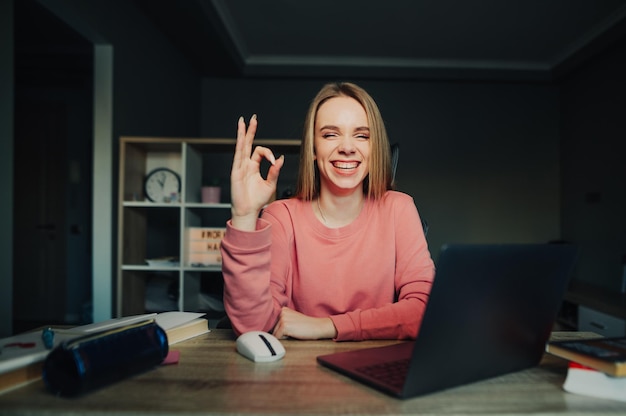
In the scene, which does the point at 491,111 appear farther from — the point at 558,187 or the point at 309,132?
the point at 309,132

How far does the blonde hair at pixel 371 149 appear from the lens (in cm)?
149

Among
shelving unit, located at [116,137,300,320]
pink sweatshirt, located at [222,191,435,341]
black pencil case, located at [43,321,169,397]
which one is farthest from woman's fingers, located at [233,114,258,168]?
shelving unit, located at [116,137,300,320]

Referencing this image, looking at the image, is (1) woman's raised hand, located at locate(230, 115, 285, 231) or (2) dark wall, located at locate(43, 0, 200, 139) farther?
(2) dark wall, located at locate(43, 0, 200, 139)

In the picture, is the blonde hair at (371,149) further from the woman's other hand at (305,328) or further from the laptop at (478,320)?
the laptop at (478,320)

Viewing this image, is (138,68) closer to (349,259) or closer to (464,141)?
(349,259)

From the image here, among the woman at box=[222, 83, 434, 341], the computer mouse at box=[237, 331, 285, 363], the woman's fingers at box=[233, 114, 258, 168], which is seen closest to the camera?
the computer mouse at box=[237, 331, 285, 363]

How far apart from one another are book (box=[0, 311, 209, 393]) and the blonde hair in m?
0.58

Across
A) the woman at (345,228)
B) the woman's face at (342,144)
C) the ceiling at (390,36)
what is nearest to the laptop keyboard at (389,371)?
the woman at (345,228)

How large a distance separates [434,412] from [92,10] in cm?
295

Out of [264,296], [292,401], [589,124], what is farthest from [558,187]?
[292,401]

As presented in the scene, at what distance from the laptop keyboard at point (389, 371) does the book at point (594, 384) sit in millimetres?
257

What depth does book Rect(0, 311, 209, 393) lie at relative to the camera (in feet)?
2.50

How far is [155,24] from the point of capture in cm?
385

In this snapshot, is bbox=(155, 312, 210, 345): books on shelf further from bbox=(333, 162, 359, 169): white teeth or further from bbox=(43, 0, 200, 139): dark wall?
bbox=(43, 0, 200, 139): dark wall
